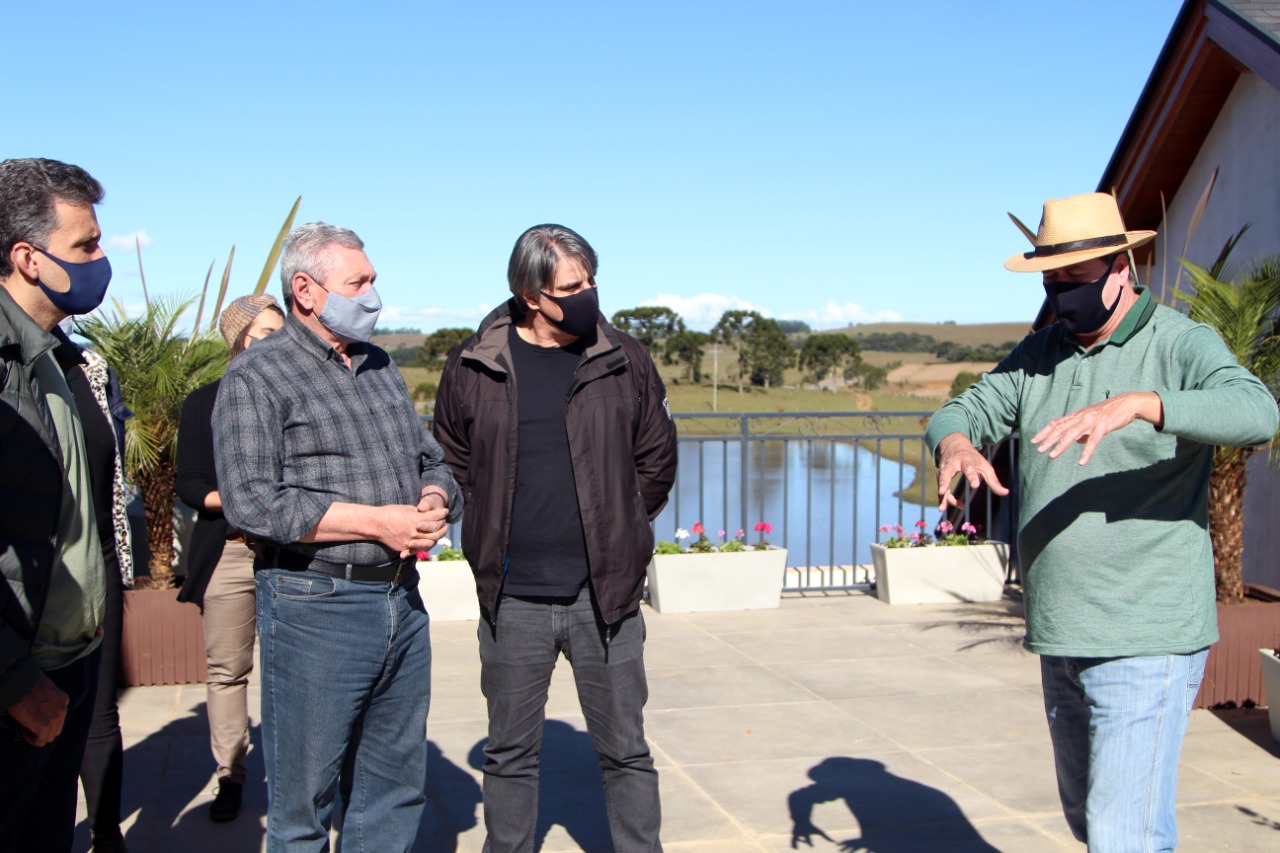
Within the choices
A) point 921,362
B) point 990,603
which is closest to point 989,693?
point 990,603

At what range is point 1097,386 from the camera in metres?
2.82

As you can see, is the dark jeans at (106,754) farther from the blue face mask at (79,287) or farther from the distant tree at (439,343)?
the distant tree at (439,343)

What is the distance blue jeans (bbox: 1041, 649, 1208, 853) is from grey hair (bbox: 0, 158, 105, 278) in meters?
2.45

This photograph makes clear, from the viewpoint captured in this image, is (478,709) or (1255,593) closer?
(478,709)

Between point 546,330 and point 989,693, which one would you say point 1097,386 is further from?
point 989,693

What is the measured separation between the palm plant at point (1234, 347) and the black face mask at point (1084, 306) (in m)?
3.14

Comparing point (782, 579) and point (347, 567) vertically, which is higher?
point (347, 567)

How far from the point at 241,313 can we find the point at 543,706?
172 cm

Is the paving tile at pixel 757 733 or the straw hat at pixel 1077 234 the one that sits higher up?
the straw hat at pixel 1077 234

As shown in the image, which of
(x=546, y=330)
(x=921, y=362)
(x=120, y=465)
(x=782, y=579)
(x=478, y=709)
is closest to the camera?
(x=546, y=330)

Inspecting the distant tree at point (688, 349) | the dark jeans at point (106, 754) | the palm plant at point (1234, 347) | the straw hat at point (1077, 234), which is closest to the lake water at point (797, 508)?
the palm plant at point (1234, 347)

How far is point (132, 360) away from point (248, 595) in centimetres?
262

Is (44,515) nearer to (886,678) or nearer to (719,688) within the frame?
(719,688)

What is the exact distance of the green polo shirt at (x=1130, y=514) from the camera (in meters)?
2.71
